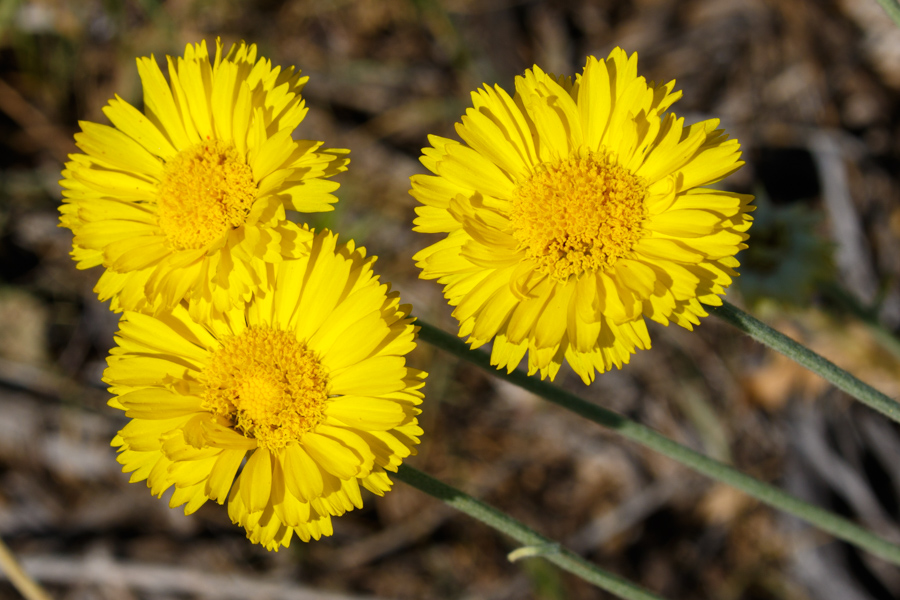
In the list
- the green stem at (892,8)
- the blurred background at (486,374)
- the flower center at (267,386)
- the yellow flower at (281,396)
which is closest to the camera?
the green stem at (892,8)

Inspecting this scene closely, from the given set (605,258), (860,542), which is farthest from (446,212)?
(860,542)

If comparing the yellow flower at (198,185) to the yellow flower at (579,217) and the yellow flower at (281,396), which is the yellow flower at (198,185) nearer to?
the yellow flower at (281,396)

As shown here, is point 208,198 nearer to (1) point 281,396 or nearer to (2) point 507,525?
(1) point 281,396

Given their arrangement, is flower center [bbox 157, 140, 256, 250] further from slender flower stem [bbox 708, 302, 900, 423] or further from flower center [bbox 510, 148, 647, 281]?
slender flower stem [bbox 708, 302, 900, 423]

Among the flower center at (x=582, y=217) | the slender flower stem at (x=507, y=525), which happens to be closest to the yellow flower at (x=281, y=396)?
the slender flower stem at (x=507, y=525)

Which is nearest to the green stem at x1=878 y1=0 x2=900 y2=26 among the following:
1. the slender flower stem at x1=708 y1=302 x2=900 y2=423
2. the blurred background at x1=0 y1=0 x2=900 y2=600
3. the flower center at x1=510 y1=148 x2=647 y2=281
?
the flower center at x1=510 y1=148 x2=647 y2=281

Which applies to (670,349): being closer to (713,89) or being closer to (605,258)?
(713,89)

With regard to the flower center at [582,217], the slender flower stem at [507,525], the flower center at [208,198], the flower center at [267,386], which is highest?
the flower center at [582,217]
